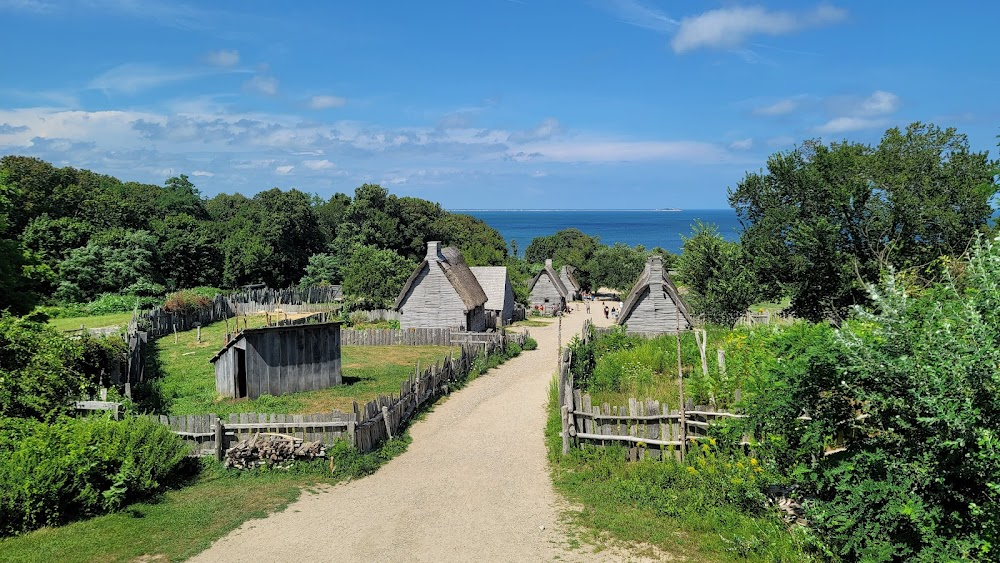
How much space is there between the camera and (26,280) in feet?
64.3

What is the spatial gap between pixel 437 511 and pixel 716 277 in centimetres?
2088

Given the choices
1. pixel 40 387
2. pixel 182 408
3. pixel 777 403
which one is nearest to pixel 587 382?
pixel 777 403

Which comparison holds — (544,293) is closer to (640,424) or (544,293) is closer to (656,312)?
(656,312)

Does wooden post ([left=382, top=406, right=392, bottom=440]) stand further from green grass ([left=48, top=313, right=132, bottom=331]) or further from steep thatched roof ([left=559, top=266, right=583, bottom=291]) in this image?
steep thatched roof ([left=559, top=266, right=583, bottom=291])

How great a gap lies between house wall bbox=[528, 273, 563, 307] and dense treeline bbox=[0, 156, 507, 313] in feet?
21.1

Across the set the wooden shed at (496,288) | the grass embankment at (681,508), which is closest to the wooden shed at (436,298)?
the wooden shed at (496,288)

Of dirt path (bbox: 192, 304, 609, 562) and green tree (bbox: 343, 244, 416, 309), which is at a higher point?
green tree (bbox: 343, 244, 416, 309)

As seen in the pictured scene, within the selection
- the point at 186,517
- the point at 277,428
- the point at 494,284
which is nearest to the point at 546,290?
the point at 494,284

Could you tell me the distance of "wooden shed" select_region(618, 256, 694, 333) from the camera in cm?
2759

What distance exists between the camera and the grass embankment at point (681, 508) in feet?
32.5

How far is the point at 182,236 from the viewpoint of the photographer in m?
59.3

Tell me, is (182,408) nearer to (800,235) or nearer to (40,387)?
(40,387)

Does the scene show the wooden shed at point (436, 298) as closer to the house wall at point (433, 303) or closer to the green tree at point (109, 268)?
the house wall at point (433, 303)

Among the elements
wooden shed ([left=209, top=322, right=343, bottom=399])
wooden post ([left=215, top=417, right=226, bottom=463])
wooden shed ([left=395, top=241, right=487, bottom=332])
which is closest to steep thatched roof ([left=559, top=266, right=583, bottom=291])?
wooden shed ([left=395, top=241, right=487, bottom=332])
